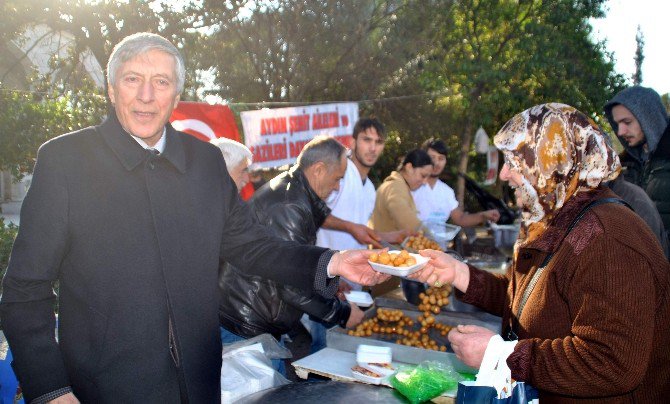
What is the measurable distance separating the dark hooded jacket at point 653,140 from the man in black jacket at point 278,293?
81.4 inches

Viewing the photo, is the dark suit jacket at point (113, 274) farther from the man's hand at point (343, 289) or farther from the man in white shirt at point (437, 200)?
the man in white shirt at point (437, 200)

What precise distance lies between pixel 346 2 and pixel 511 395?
11.6m

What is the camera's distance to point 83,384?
65.6 inches

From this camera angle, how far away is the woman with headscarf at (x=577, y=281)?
5.10 feet

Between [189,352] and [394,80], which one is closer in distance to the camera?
[189,352]

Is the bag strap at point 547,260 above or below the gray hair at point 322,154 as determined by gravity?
below

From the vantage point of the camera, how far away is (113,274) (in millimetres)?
1627

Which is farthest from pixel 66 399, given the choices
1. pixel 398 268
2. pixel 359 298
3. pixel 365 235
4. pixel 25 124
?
pixel 25 124

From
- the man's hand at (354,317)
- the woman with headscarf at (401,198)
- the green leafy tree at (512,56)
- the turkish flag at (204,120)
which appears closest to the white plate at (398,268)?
the man's hand at (354,317)

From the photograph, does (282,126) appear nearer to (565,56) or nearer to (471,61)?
(471,61)

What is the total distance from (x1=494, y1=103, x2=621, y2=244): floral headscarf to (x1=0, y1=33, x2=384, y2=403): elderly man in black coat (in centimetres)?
108

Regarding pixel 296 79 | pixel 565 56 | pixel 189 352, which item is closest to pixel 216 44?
pixel 296 79

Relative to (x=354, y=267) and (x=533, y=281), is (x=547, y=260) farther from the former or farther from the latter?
(x=354, y=267)

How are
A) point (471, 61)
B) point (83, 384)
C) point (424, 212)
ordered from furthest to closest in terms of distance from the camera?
point (471, 61)
point (424, 212)
point (83, 384)
